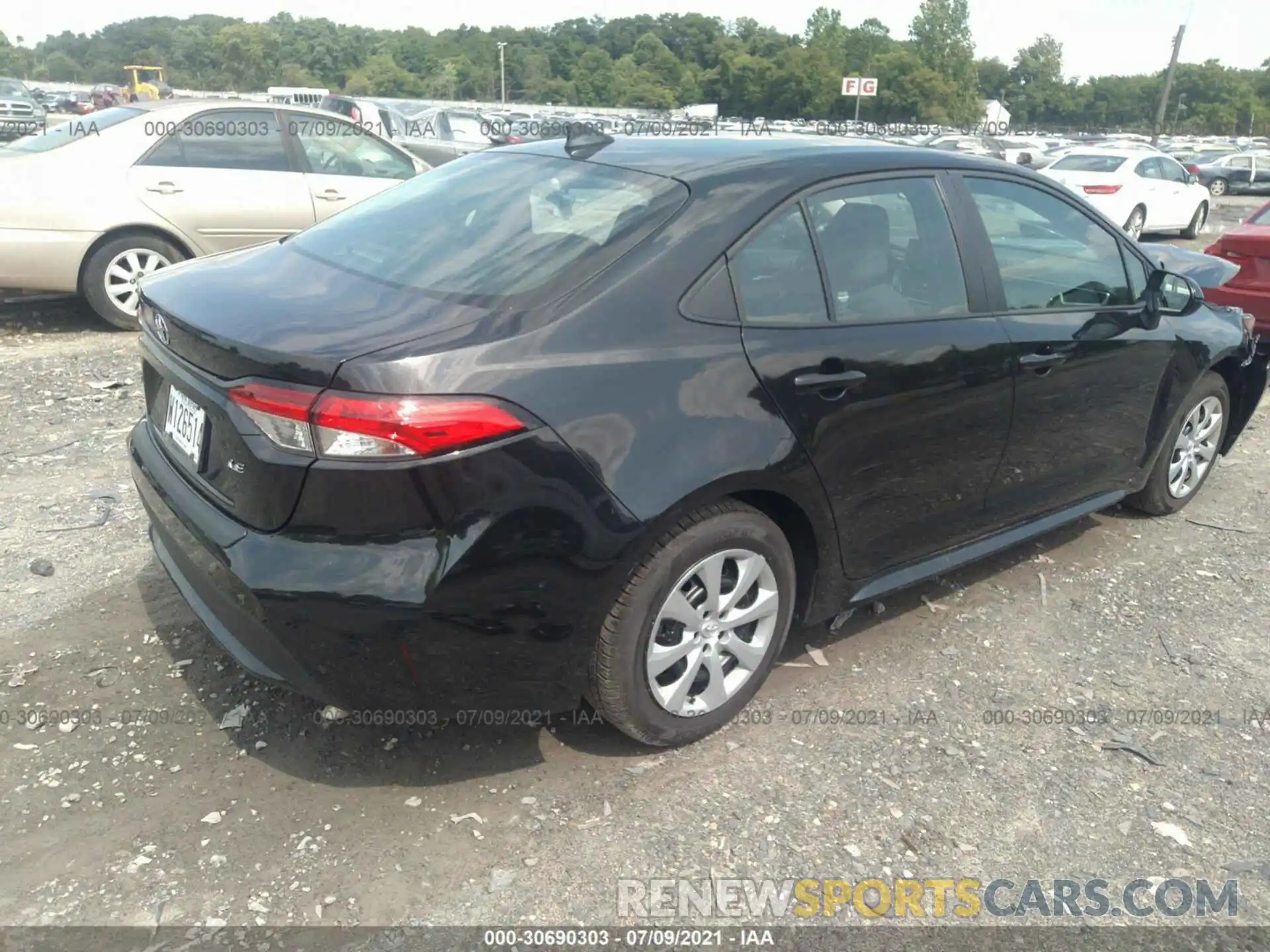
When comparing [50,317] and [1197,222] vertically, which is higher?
[1197,222]

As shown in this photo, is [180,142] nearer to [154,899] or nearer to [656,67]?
[154,899]

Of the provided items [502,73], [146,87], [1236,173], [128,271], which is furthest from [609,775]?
[502,73]

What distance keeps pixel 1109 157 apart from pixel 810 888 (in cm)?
1715

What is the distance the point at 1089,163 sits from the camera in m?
16.5

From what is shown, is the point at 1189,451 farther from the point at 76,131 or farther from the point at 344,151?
the point at 76,131

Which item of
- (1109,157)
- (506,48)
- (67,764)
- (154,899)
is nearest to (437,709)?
(154,899)

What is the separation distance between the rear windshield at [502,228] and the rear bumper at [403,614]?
60cm

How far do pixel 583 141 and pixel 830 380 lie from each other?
4.05 feet

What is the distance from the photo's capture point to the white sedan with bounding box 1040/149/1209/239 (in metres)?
15.9

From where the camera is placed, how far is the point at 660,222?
273 cm

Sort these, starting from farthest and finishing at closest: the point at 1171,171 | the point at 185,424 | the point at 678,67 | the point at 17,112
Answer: the point at 678,67 → the point at 17,112 → the point at 1171,171 → the point at 185,424

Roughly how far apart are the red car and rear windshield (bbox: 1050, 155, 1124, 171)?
31.2 ft

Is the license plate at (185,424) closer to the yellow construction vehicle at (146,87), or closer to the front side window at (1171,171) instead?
the front side window at (1171,171)

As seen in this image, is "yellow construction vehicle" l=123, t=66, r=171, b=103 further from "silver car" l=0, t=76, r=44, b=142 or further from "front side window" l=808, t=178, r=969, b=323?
"front side window" l=808, t=178, r=969, b=323
